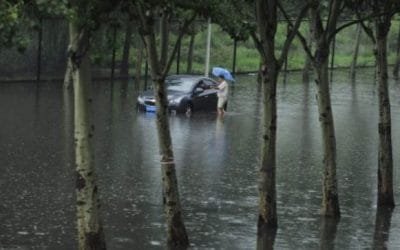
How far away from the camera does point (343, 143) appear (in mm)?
23609

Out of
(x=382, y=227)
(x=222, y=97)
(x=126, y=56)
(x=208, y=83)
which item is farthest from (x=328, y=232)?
(x=126, y=56)

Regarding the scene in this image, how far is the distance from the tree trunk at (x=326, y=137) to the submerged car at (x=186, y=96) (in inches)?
651

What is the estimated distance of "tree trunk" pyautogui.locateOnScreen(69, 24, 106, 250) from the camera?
9.33 m

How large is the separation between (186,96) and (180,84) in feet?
4.23

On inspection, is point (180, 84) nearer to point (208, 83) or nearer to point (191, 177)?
point (208, 83)

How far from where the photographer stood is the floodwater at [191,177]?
12398 millimetres

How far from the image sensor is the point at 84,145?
31.1 ft

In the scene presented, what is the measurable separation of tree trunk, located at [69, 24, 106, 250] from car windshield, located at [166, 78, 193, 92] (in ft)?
71.5

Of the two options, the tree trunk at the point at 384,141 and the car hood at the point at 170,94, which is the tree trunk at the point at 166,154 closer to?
the tree trunk at the point at 384,141

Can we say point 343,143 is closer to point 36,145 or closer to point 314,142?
point 314,142

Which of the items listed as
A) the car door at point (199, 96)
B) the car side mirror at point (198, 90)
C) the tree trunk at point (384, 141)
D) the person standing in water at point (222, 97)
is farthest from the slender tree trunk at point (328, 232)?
the car side mirror at point (198, 90)

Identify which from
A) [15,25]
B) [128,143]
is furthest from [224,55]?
[15,25]

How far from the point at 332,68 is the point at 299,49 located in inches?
175

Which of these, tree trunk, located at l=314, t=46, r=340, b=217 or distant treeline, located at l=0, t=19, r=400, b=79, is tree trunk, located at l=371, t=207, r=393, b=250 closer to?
tree trunk, located at l=314, t=46, r=340, b=217
